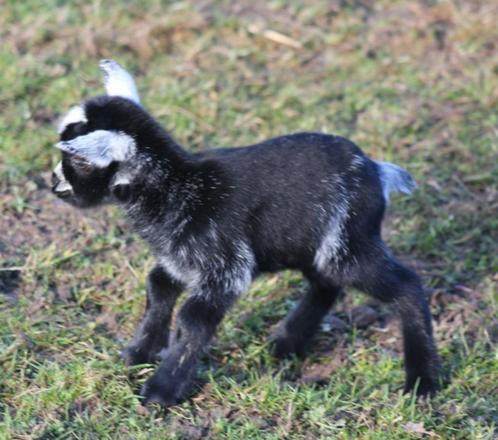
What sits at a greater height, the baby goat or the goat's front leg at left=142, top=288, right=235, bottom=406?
→ the baby goat

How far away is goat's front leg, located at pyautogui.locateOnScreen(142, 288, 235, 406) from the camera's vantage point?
4746 mm

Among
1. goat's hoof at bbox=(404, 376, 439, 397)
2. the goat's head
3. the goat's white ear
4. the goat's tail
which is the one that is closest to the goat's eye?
the goat's head

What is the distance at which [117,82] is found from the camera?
16.9 ft

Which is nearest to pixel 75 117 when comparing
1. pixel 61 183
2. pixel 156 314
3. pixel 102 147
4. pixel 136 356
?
pixel 102 147

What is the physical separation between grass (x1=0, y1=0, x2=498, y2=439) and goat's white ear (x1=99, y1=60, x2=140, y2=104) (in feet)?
4.00

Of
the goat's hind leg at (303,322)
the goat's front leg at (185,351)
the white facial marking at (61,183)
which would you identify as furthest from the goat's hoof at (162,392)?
the white facial marking at (61,183)

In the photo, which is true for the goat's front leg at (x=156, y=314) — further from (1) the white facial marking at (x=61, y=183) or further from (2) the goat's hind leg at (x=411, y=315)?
(2) the goat's hind leg at (x=411, y=315)

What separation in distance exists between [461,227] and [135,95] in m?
2.56

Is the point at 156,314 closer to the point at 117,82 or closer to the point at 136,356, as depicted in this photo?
the point at 136,356

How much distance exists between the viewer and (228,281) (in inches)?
→ 192

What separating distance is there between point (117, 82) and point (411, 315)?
6.65ft

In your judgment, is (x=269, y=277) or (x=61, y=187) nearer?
(x=61, y=187)

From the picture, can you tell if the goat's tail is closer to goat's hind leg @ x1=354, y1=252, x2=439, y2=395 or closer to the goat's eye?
goat's hind leg @ x1=354, y1=252, x2=439, y2=395

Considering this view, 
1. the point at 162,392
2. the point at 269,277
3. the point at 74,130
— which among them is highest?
the point at 74,130
